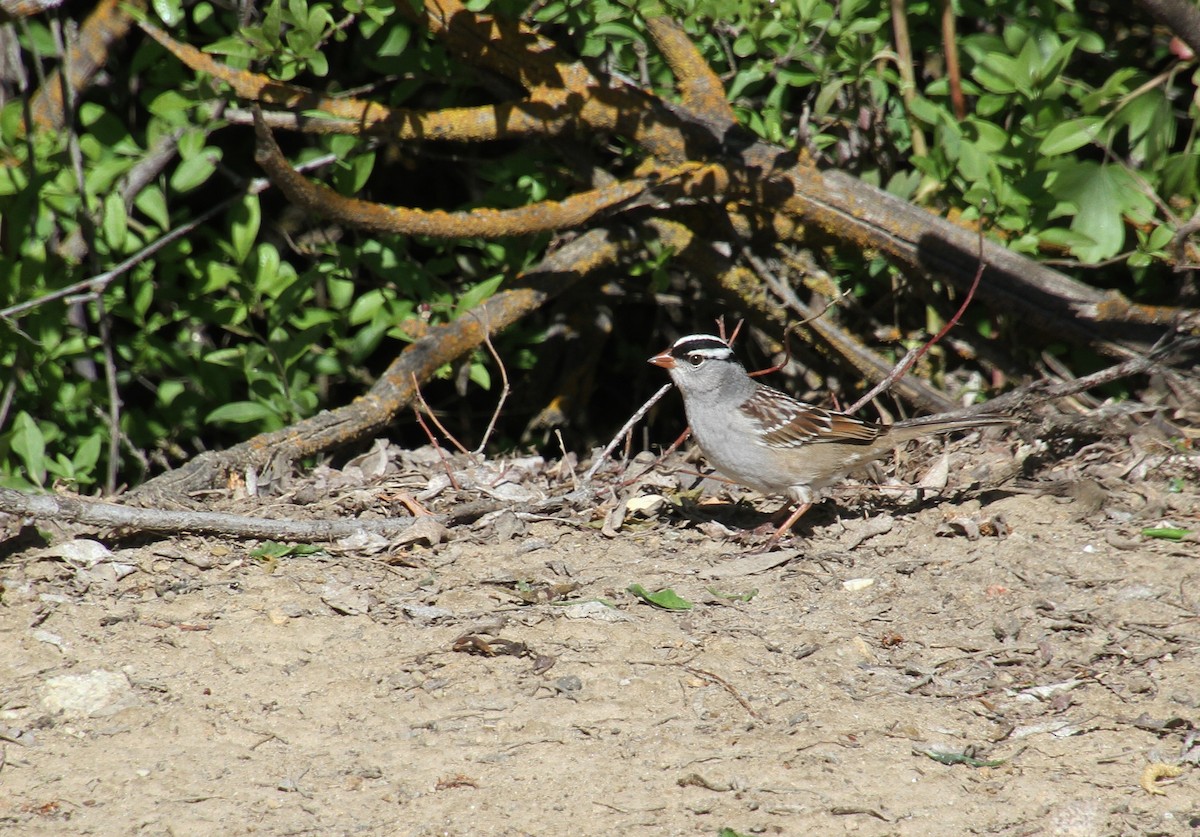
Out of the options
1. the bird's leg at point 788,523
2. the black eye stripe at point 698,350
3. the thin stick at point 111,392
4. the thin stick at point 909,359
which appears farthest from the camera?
the thin stick at point 111,392

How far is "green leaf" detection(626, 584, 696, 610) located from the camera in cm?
432

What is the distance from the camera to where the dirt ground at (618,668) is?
322cm

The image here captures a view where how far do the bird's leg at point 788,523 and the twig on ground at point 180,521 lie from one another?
1.44 m

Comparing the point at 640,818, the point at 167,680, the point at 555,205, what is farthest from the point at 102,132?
the point at 640,818

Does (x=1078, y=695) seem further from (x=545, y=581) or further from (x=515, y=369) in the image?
(x=515, y=369)

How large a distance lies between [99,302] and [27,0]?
1395 mm

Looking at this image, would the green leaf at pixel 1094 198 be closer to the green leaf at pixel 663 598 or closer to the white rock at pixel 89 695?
the green leaf at pixel 663 598

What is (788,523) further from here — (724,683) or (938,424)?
(724,683)

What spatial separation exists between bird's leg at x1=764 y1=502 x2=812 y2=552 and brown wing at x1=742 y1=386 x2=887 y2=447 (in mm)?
269

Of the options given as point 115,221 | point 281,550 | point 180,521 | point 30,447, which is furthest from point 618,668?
point 115,221

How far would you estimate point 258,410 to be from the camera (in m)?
5.64

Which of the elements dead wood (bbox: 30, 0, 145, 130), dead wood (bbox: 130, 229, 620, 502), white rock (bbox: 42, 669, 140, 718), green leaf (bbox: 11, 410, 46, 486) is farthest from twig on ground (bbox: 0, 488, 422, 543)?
dead wood (bbox: 30, 0, 145, 130)

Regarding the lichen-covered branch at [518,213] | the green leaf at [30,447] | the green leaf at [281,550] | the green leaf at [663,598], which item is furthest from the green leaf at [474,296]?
the green leaf at [30,447]

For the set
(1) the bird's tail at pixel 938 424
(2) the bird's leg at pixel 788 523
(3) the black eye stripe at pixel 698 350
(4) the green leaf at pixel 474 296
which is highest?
(4) the green leaf at pixel 474 296
